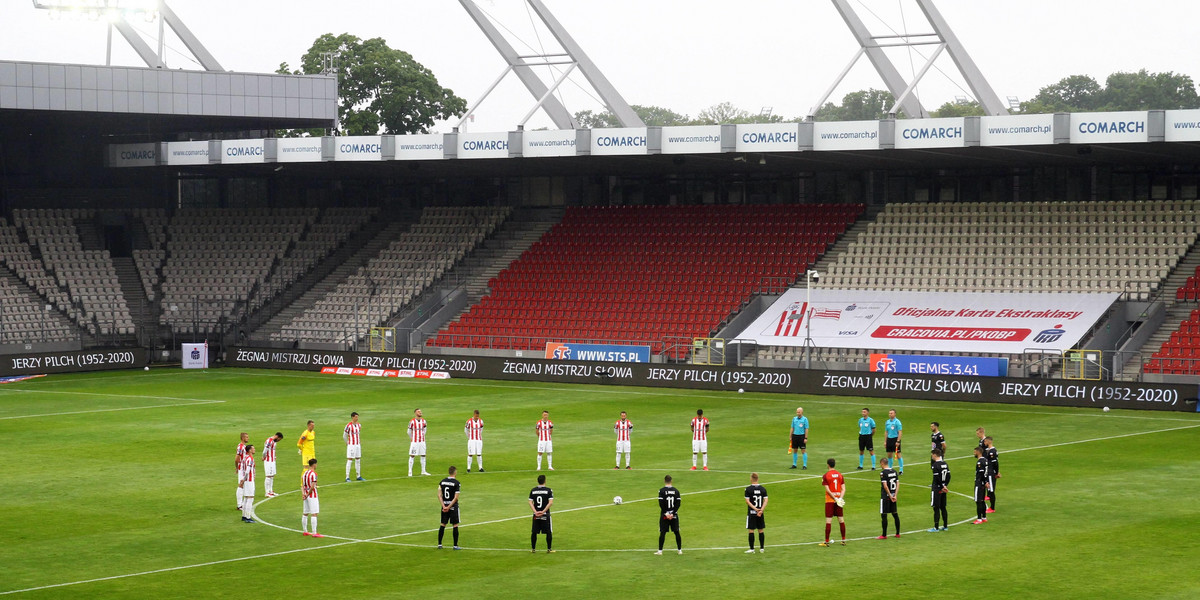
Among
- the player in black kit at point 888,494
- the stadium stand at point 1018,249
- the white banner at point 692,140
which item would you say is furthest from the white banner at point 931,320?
the player in black kit at point 888,494

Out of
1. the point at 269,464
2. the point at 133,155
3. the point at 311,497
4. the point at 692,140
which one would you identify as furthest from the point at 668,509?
the point at 133,155

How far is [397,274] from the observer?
220 feet

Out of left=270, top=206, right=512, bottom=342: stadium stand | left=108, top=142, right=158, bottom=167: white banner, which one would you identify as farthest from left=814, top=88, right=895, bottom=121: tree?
left=108, top=142, right=158, bottom=167: white banner

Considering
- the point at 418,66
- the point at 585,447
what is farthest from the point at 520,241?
the point at 418,66

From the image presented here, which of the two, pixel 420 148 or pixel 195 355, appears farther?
pixel 195 355

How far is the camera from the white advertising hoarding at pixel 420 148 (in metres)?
Answer: 59.2

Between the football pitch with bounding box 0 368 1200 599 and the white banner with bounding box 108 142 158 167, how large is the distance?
75.0 feet

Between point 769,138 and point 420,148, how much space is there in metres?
15.5

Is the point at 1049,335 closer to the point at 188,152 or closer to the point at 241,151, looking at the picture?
the point at 241,151

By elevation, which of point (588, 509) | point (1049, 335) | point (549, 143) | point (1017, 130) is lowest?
point (588, 509)

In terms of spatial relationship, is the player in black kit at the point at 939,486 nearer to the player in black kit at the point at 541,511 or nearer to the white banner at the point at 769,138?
the player in black kit at the point at 541,511

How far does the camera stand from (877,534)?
24.2 m

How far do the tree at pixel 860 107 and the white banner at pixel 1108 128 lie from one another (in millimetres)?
77669

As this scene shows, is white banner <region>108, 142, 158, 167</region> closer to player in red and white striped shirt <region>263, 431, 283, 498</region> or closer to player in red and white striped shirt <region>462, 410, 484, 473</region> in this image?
player in red and white striped shirt <region>462, 410, 484, 473</region>
